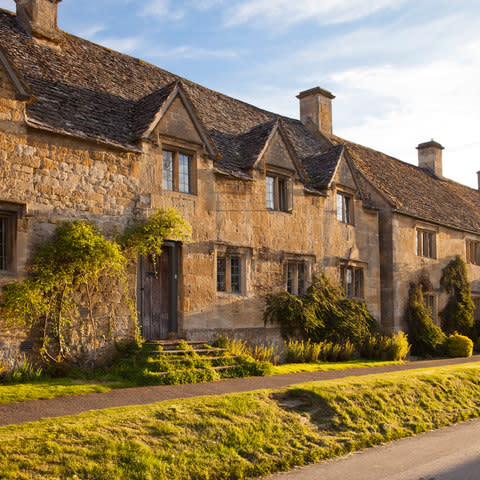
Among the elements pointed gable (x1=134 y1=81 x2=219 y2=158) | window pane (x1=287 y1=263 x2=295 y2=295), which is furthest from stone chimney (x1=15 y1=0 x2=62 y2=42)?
window pane (x1=287 y1=263 x2=295 y2=295)

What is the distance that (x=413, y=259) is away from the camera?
81.3 feet

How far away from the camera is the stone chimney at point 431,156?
3388 cm

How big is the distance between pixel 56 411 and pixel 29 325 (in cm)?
370

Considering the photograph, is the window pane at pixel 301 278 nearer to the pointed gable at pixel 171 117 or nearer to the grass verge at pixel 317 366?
the grass verge at pixel 317 366

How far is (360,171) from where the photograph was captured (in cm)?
2450

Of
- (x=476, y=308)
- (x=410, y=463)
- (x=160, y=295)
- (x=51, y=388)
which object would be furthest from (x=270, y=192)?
(x=476, y=308)

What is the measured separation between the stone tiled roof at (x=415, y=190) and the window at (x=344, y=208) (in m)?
1.77

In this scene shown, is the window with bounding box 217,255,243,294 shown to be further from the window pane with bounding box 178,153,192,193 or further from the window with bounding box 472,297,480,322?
the window with bounding box 472,297,480,322

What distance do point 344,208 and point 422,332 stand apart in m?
5.91

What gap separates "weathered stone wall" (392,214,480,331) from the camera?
77.5ft

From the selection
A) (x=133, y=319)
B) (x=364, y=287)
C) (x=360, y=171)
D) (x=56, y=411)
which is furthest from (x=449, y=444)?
(x=360, y=171)

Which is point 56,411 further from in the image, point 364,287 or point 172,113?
point 364,287

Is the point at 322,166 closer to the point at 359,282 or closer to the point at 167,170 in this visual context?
the point at 359,282

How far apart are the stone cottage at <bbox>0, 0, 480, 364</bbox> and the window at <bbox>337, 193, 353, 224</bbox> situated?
0.17 feet
